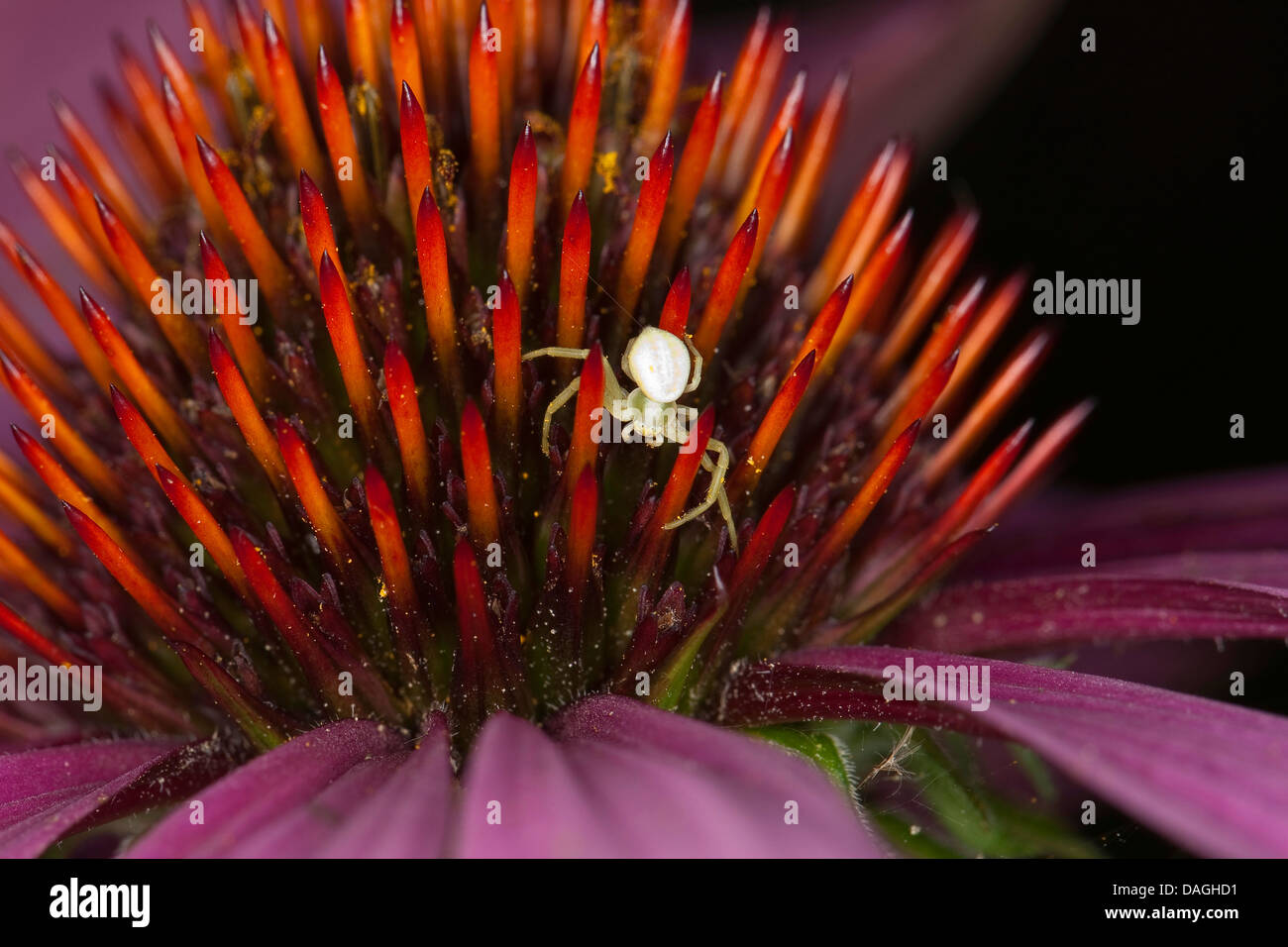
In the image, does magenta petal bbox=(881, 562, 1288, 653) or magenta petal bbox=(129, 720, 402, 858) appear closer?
magenta petal bbox=(129, 720, 402, 858)

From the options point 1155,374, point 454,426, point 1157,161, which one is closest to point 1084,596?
point 454,426

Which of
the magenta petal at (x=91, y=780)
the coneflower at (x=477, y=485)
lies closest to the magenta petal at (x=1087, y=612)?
the coneflower at (x=477, y=485)

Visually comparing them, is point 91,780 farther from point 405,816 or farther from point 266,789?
point 405,816

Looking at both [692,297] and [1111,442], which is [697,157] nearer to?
[692,297]

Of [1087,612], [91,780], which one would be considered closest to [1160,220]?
[1087,612]

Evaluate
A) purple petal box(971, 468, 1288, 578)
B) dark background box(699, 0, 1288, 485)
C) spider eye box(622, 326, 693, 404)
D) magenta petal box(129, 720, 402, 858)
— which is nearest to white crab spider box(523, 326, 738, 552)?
spider eye box(622, 326, 693, 404)

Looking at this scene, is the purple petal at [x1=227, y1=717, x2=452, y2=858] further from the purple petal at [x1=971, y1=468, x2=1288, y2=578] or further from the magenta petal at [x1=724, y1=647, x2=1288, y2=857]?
the purple petal at [x1=971, y1=468, x2=1288, y2=578]
